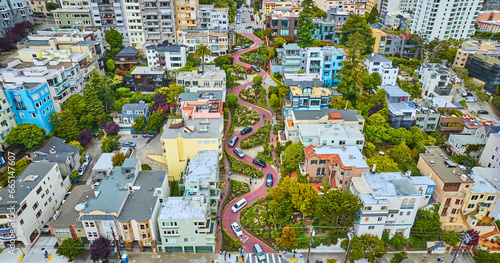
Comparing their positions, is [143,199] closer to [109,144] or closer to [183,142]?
[183,142]

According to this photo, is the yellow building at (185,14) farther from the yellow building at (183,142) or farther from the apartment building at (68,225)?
the apartment building at (68,225)

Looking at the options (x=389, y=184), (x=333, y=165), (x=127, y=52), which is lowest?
(x=333, y=165)

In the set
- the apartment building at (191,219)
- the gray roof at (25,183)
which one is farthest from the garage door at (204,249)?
the gray roof at (25,183)

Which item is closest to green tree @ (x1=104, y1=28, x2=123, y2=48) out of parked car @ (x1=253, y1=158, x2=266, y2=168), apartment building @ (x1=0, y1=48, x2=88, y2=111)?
apartment building @ (x1=0, y1=48, x2=88, y2=111)

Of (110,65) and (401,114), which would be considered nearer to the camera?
(401,114)

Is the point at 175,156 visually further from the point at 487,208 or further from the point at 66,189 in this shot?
the point at 487,208

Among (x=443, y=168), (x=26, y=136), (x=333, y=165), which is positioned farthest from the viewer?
(x=26, y=136)

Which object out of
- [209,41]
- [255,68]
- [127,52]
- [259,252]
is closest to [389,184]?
[259,252]
